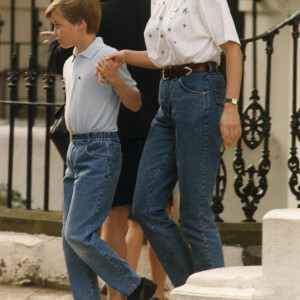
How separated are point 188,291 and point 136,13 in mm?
1798

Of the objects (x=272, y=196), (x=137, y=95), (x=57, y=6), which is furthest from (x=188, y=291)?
(x=272, y=196)

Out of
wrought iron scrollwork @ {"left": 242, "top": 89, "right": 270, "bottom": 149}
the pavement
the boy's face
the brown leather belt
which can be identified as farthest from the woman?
wrought iron scrollwork @ {"left": 242, "top": 89, "right": 270, "bottom": 149}

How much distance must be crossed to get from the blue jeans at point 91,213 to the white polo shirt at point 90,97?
0.05 m

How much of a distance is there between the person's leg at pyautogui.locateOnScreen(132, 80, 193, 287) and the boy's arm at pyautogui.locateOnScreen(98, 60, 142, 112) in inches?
5.7

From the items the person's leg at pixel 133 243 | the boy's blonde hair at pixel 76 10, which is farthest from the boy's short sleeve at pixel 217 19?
the person's leg at pixel 133 243

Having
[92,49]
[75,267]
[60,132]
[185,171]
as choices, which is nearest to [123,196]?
[60,132]

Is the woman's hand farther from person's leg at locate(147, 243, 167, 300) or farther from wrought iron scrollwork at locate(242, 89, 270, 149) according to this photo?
wrought iron scrollwork at locate(242, 89, 270, 149)

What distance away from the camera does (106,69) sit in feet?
13.6

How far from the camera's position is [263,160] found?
5719 mm

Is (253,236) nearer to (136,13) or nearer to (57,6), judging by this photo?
(136,13)

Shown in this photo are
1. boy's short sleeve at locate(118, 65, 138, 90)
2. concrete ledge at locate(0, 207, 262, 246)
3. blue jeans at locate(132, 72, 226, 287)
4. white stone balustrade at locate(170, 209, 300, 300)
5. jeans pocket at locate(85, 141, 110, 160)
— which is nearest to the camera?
white stone balustrade at locate(170, 209, 300, 300)

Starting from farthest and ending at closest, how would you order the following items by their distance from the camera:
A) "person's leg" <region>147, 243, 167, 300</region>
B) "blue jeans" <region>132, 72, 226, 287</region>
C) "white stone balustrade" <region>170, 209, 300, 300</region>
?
"person's leg" <region>147, 243, 167, 300</region> < "blue jeans" <region>132, 72, 226, 287</region> < "white stone balustrade" <region>170, 209, 300, 300</region>

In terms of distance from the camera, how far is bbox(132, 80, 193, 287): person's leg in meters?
Answer: 4.21

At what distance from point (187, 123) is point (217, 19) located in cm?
46
